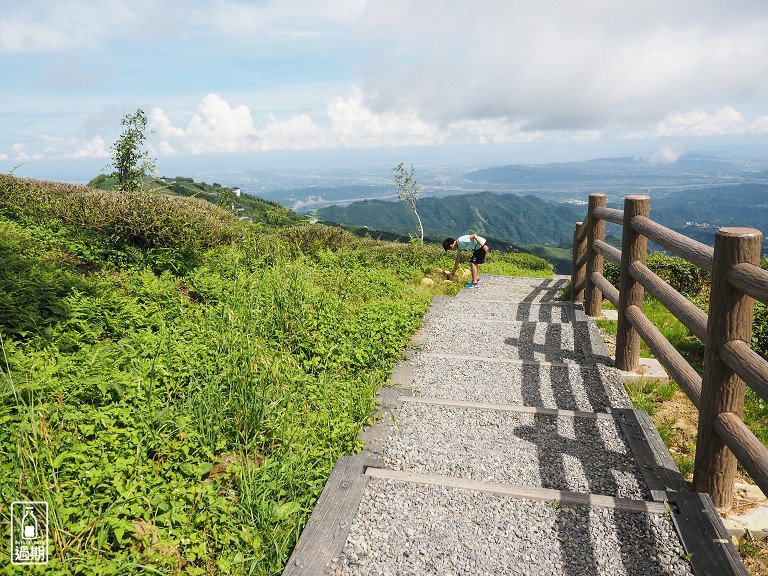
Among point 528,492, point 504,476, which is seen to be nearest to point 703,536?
point 528,492

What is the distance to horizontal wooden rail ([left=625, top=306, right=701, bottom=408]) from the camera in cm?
390

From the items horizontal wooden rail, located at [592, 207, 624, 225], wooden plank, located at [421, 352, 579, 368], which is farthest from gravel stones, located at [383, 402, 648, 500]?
horizontal wooden rail, located at [592, 207, 624, 225]

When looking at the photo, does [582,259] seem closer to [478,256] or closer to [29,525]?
[478,256]

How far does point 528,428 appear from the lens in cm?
460

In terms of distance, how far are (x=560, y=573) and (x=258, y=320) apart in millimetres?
4121

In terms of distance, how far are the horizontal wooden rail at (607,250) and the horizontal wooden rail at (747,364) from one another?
311 centimetres

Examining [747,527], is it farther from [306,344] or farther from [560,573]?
[306,344]

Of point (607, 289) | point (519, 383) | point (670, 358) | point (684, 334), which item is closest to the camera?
point (670, 358)

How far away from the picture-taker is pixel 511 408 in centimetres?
487

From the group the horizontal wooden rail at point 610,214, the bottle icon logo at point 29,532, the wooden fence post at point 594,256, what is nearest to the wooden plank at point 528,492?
the bottle icon logo at point 29,532

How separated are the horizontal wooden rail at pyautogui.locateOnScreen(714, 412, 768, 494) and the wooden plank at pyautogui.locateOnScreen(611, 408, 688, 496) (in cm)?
51

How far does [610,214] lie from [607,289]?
3.40ft

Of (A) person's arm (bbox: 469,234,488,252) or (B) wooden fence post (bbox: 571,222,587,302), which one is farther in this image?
(A) person's arm (bbox: 469,234,488,252)

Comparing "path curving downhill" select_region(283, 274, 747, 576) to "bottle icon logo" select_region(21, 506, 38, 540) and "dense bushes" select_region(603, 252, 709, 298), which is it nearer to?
"bottle icon logo" select_region(21, 506, 38, 540)
